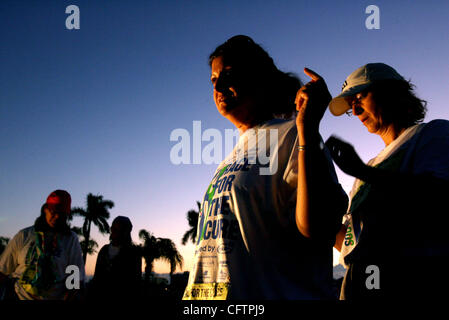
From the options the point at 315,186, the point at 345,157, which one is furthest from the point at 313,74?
the point at 315,186

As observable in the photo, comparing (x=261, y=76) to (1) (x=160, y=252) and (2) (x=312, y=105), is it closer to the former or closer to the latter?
(2) (x=312, y=105)

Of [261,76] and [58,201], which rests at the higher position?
[261,76]

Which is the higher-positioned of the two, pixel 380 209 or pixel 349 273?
pixel 380 209

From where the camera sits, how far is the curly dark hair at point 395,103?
2.25 meters

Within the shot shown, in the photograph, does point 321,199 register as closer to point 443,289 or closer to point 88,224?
point 443,289

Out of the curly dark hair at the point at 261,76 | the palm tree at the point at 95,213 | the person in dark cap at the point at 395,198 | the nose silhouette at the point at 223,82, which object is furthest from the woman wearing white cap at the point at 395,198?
the palm tree at the point at 95,213

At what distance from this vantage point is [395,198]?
1756 millimetres

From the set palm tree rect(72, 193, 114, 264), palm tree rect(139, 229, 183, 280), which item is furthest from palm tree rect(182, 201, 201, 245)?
palm tree rect(72, 193, 114, 264)

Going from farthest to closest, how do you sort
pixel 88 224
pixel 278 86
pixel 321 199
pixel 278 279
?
pixel 88 224, pixel 278 86, pixel 278 279, pixel 321 199

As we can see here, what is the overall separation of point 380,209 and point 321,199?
0.72m

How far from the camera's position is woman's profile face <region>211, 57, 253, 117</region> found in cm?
212

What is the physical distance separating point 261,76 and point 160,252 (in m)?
38.8
